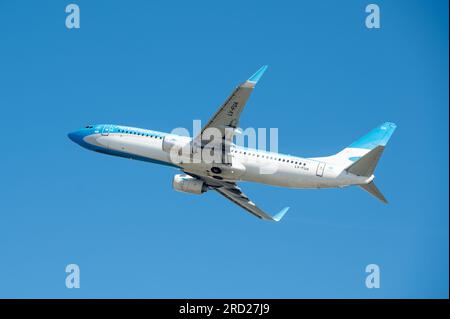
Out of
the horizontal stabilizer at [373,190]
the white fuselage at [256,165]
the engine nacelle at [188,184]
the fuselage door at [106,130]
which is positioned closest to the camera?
the horizontal stabilizer at [373,190]

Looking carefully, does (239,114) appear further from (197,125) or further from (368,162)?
(368,162)

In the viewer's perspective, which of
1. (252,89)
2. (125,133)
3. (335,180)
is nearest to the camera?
(252,89)

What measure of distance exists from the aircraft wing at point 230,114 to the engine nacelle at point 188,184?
525 centimetres

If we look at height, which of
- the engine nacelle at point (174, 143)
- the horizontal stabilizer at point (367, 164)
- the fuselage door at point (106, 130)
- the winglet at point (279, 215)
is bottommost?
the winglet at point (279, 215)

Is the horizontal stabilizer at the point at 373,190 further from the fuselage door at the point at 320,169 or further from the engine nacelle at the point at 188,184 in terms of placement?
the engine nacelle at the point at 188,184

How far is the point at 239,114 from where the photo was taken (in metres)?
56.8

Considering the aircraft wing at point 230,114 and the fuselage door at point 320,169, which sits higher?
the aircraft wing at point 230,114

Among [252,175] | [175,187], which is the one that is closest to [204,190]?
[175,187]

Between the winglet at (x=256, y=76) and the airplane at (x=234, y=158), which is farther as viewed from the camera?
the airplane at (x=234, y=158)

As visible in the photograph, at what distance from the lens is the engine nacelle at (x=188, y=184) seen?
65.4 m

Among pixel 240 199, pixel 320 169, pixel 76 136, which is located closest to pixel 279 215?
pixel 240 199

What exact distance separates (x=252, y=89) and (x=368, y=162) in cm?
1111

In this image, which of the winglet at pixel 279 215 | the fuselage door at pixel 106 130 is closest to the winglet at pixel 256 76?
the fuselage door at pixel 106 130

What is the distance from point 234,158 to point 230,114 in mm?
5827
